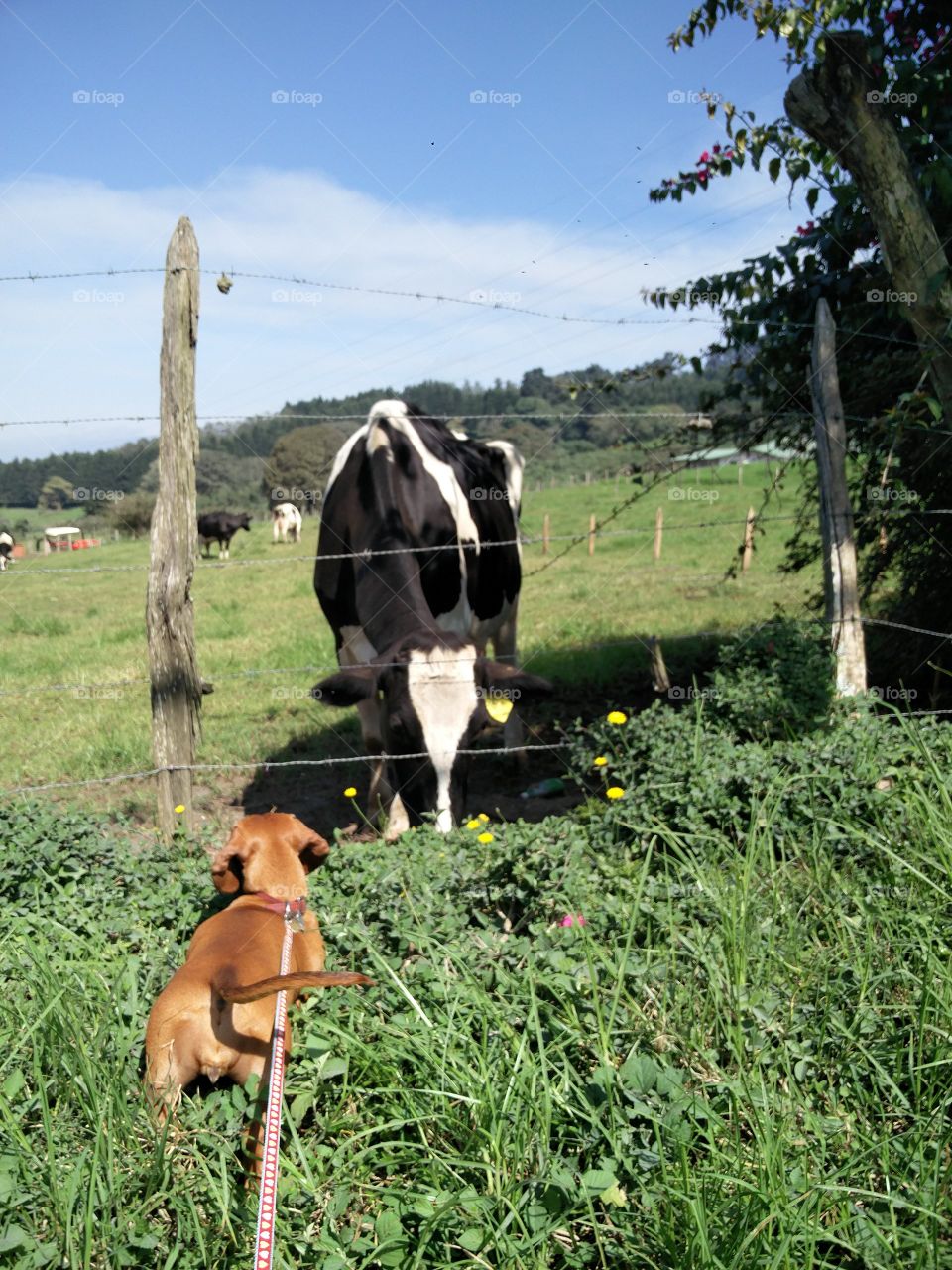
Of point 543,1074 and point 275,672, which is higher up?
point 275,672

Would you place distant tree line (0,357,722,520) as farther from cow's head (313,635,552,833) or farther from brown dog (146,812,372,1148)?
brown dog (146,812,372,1148)

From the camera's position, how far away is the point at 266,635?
39.9 ft

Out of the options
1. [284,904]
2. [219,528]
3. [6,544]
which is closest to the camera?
[284,904]

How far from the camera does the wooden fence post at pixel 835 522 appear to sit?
534 centimetres

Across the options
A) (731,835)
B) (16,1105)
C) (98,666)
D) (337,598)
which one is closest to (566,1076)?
(16,1105)

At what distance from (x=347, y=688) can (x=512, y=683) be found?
831mm

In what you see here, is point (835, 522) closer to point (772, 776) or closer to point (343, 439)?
point (772, 776)

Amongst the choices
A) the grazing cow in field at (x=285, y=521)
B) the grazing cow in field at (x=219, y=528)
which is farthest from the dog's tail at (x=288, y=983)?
the grazing cow in field at (x=285, y=521)

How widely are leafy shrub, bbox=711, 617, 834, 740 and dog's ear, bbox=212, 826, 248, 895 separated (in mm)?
2422

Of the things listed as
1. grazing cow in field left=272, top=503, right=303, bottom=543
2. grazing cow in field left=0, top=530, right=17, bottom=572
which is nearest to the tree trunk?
grazing cow in field left=272, top=503, right=303, bottom=543

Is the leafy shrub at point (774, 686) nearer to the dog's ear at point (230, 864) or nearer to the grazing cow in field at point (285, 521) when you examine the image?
the dog's ear at point (230, 864)

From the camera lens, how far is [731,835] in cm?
409

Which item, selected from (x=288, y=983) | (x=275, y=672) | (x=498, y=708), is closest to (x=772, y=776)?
(x=498, y=708)

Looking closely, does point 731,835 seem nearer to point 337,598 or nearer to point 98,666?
point 337,598
